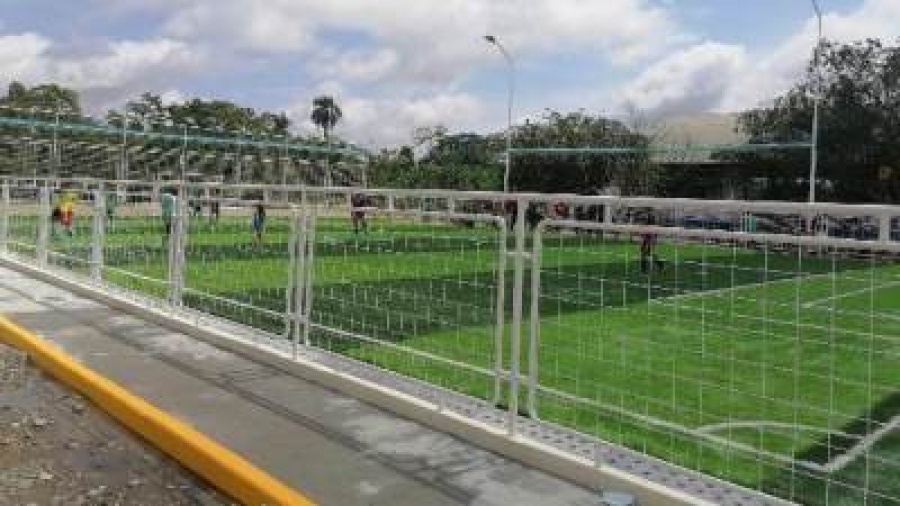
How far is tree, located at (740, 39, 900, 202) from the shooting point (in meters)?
42.8

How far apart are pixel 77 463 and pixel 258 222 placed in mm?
3777

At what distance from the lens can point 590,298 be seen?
27.5 ft

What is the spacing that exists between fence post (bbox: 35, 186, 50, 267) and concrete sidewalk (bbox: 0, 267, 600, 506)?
459 centimetres

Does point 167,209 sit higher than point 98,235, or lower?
higher

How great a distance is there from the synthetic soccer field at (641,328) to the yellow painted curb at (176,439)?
1.58m

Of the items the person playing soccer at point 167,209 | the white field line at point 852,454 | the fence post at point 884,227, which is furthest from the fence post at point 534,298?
the person playing soccer at point 167,209

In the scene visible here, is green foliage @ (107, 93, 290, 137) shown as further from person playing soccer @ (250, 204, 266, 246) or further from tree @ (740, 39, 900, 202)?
person playing soccer @ (250, 204, 266, 246)

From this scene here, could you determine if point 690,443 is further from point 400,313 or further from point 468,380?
point 400,313

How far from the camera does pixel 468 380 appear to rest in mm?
8008

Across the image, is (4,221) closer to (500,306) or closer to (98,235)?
(98,235)

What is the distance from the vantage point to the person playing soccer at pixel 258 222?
29.5 ft

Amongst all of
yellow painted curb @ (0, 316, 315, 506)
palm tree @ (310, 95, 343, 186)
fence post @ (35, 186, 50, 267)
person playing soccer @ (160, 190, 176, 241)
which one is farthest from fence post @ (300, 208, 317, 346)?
palm tree @ (310, 95, 343, 186)

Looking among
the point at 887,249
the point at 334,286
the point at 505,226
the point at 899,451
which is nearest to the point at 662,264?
the point at 505,226

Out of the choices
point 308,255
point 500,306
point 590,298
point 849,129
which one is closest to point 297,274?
point 308,255
